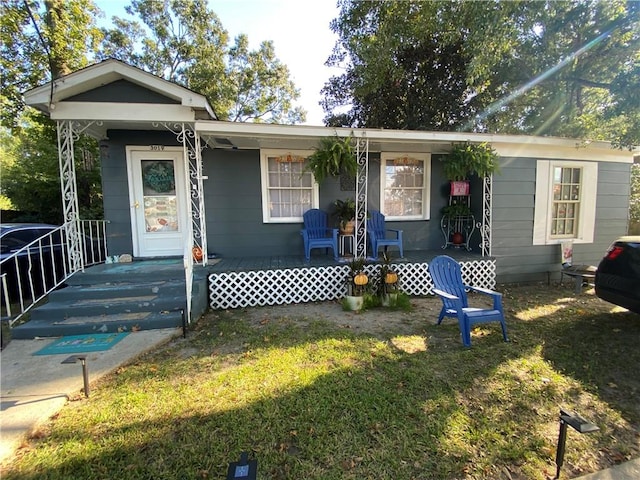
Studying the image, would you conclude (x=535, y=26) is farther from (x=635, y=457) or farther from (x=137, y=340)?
(x=137, y=340)

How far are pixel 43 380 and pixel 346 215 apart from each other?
15.6 feet

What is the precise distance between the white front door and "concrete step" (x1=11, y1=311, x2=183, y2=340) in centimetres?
203

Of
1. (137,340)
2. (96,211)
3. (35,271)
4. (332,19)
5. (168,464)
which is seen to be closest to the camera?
(168,464)

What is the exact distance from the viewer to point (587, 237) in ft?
21.8

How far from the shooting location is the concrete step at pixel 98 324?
369 cm

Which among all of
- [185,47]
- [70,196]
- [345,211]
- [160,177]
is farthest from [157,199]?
[185,47]

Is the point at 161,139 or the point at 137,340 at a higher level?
the point at 161,139

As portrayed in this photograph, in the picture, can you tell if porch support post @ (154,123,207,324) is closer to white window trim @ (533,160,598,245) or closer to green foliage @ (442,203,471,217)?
green foliage @ (442,203,471,217)

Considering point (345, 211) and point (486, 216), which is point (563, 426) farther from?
point (486, 216)

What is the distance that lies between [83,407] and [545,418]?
3.64 m

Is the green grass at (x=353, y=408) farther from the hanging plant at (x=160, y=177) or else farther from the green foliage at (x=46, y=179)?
the green foliage at (x=46, y=179)

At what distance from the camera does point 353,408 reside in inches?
93.5

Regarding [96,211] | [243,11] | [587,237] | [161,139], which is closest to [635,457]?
[587,237]

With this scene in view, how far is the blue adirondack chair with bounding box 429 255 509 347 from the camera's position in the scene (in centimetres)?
345
